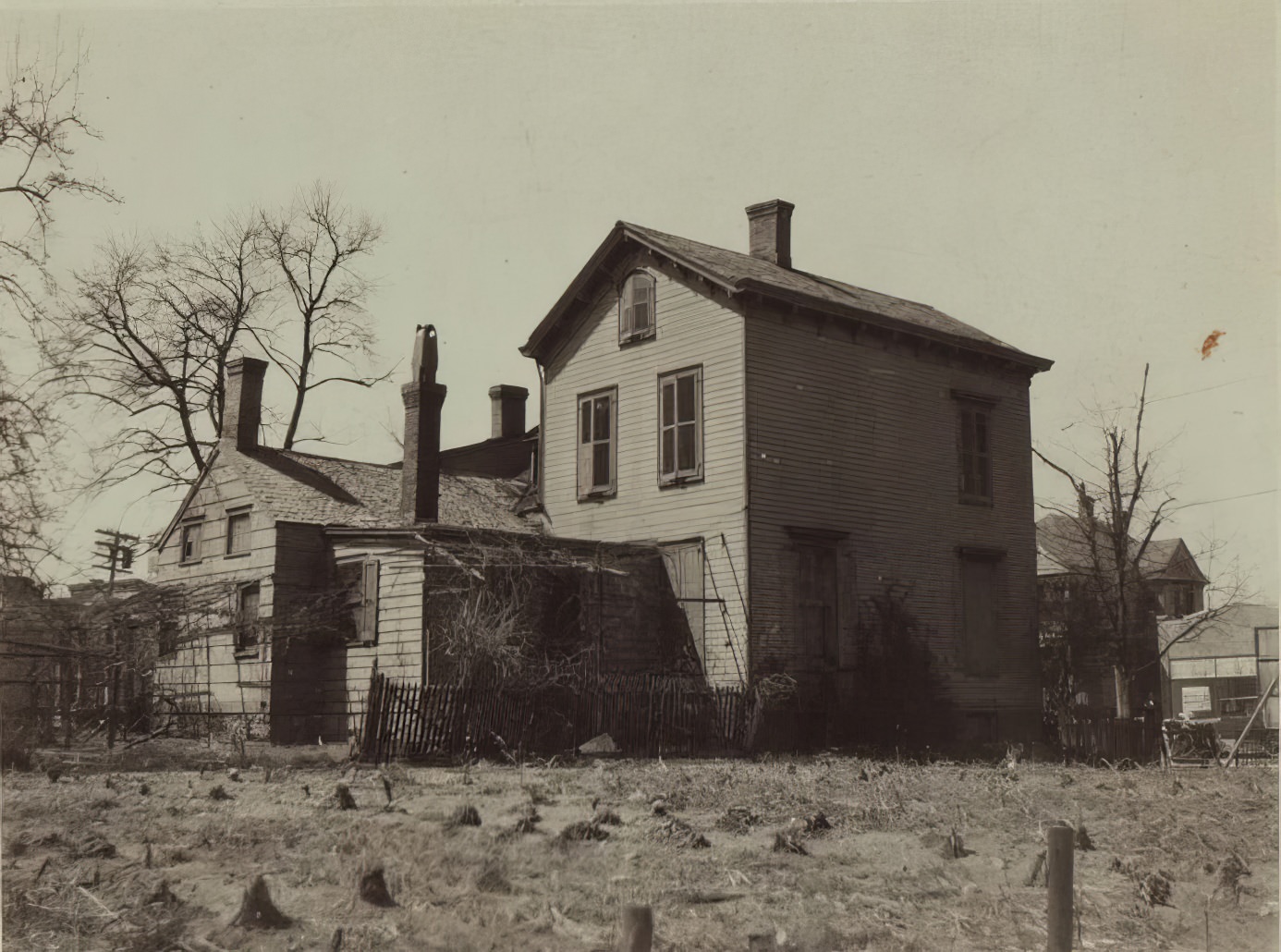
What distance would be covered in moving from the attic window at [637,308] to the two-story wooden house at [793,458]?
4 cm

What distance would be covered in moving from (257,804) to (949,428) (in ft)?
53.4

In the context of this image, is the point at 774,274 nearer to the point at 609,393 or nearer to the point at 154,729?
the point at 609,393

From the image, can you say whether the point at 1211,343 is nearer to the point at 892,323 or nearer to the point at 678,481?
the point at 678,481

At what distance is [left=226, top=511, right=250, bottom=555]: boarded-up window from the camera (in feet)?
84.2

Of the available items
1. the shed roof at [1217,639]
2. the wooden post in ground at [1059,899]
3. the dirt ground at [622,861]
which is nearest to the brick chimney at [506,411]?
the dirt ground at [622,861]

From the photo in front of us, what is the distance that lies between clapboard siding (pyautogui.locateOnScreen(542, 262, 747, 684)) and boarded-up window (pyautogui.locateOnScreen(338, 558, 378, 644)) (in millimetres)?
4234

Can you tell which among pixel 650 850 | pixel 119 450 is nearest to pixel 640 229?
pixel 650 850

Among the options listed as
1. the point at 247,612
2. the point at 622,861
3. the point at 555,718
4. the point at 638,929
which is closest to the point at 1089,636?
the point at 555,718

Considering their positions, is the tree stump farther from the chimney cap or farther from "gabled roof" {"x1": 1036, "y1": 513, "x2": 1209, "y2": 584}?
"gabled roof" {"x1": 1036, "y1": 513, "x2": 1209, "y2": 584}

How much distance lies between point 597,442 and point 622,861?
14.7 meters

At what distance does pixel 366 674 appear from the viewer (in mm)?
22734

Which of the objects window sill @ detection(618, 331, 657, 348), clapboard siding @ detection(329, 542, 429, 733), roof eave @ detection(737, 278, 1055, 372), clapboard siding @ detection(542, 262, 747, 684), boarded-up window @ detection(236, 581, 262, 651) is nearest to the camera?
clapboard siding @ detection(329, 542, 429, 733)

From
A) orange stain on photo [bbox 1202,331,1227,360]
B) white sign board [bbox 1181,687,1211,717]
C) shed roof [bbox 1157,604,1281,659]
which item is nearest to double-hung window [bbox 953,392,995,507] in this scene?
orange stain on photo [bbox 1202,331,1227,360]

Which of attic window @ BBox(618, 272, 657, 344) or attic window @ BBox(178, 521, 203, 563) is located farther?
attic window @ BBox(178, 521, 203, 563)
